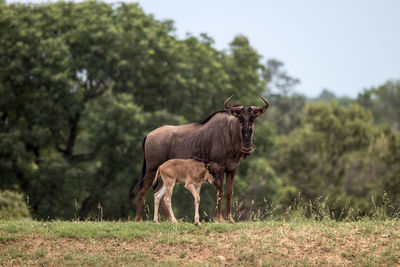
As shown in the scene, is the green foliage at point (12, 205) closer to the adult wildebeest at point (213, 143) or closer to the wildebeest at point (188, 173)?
the adult wildebeest at point (213, 143)

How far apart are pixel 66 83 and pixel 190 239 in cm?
1726

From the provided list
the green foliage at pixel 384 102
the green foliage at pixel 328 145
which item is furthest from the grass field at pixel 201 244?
the green foliage at pixel 384 102

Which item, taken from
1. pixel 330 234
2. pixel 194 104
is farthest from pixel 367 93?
pixel 330 234

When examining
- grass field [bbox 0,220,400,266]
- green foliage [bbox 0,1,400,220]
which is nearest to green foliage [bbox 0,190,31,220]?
green foliage [bbox 0,1,400,220]

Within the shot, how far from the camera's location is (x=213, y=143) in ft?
44.9

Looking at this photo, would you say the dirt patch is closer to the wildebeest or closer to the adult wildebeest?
the wildebeest

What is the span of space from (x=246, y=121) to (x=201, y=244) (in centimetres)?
345

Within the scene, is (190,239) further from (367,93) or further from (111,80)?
(367,93)

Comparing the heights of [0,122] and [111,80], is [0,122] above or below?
below

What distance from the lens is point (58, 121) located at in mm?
27266

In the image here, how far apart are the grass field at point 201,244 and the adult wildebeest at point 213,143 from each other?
1.76 metres

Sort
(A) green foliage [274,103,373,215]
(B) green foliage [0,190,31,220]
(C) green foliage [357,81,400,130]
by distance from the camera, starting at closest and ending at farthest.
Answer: (B) green foliage [0,190,31,220]
(A) green foliage [274,103,373,215]
(C) green foliage [357,81,400,130]

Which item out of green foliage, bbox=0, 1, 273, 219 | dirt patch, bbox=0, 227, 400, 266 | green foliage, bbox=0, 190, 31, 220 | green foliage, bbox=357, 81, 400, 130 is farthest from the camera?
green foliage, bbox=357, 81, 400, 130

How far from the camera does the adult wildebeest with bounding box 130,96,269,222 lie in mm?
13039
